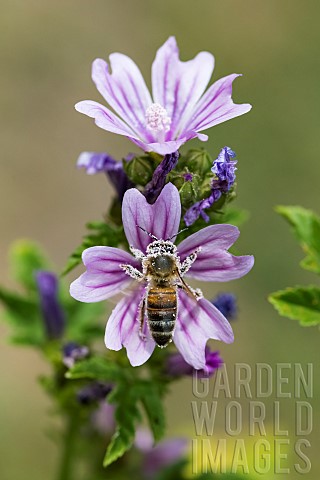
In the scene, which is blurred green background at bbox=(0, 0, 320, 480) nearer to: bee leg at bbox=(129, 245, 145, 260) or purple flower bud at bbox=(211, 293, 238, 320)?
purple flower bud at bbox=(211, 293, 238, 320)

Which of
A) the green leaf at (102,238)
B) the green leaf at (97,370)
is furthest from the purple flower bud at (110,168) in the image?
the green leaf at (97,370)

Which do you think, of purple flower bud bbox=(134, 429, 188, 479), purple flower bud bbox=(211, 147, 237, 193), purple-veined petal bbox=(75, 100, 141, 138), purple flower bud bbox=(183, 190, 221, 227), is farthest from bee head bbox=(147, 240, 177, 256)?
purple flower bud bbox=(134, 429, 188, 479)

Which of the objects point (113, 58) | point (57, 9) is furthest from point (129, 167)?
point (57, 9)

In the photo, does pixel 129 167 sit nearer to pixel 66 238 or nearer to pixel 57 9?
pixel 66 238

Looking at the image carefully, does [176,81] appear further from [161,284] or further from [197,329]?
[197,329]

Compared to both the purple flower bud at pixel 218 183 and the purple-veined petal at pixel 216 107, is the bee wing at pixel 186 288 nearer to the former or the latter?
the purple flower bud at pixel 218 183

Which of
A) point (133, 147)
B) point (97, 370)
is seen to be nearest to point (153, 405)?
point (97, 370)
